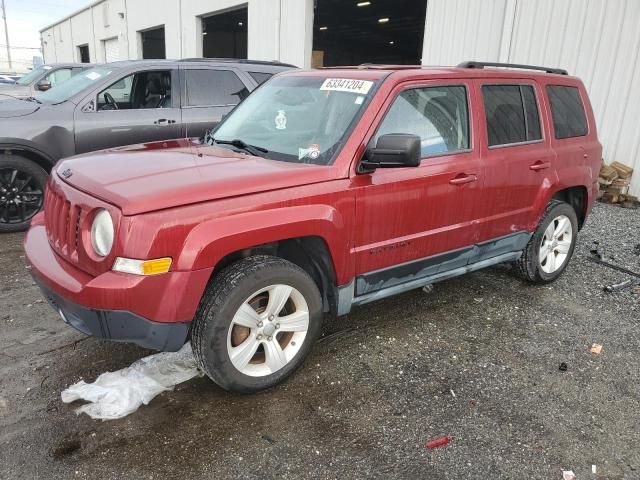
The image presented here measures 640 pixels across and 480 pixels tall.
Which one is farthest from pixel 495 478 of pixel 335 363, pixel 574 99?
pixel 574 99

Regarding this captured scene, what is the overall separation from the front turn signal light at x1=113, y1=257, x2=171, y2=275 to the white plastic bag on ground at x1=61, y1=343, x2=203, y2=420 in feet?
2.70

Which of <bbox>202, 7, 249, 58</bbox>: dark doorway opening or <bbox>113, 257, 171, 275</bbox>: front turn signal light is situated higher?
<bbox>202, 7, 249, 58</bbox>: dark doorway opening

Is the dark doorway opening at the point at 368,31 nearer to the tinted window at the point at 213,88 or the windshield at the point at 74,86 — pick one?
the tinted window at the point at 213,88

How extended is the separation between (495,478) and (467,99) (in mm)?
2500

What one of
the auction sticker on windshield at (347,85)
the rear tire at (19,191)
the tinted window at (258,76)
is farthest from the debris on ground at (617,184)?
the rear tire at (19,191)

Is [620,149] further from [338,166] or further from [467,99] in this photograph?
[338,166]

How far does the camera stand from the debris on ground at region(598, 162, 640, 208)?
8141 mm

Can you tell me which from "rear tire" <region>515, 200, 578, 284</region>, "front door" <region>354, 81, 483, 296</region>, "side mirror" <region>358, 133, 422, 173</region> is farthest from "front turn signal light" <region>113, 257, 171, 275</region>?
"rear tire" <region>515, 200, 578, 284</region>

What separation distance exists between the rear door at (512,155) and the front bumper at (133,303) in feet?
7.70

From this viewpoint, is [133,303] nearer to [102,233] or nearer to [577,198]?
[102,233]

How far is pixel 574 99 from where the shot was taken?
4.64 meters

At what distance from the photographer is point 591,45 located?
8.31 metres

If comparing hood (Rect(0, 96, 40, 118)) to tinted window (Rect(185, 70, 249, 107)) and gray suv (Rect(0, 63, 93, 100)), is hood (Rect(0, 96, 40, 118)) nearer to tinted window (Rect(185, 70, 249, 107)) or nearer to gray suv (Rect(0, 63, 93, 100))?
tinted window (Rect(185, 70, 249, 107))

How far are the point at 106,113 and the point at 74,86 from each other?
69 centimetres
